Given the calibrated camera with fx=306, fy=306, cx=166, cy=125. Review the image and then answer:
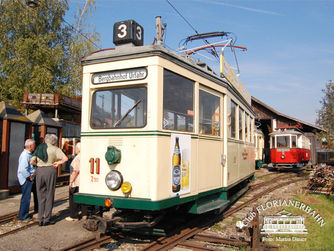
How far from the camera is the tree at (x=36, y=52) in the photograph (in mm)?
19062

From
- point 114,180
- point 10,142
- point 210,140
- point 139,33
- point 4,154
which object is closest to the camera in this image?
point 114,180

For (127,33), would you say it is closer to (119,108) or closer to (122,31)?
(122,31)

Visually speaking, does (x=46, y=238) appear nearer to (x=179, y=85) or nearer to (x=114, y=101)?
(x=114, y=101)

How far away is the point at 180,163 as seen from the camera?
15.8 ft

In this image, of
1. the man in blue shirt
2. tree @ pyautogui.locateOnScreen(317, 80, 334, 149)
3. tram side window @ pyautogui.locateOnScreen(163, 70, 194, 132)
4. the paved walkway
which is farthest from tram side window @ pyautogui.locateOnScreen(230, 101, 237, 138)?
tree @ pyautogui.locateOnScreen(317, 80, 334, 149)

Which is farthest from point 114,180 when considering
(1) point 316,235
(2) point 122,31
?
(1) point 316,235

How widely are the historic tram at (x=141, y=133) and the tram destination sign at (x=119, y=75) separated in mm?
15

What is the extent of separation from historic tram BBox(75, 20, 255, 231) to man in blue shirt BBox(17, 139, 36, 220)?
1.80m

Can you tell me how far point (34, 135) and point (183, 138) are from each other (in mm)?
7018

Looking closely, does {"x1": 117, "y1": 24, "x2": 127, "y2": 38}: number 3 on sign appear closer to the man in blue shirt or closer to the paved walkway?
the man in blue shirt

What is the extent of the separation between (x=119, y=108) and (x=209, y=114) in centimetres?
191

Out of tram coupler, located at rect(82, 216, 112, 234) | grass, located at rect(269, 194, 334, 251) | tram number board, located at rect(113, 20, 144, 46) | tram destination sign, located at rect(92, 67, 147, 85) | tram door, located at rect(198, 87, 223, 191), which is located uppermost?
tram number board, located at rect(113, 20, 144, 46)

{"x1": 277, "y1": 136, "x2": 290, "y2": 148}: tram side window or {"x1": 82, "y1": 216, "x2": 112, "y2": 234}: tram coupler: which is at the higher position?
{"x1": 277, "y1": 136, "x2": 290, "y2": 148}: tram side window

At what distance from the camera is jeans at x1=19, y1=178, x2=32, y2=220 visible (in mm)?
5922
